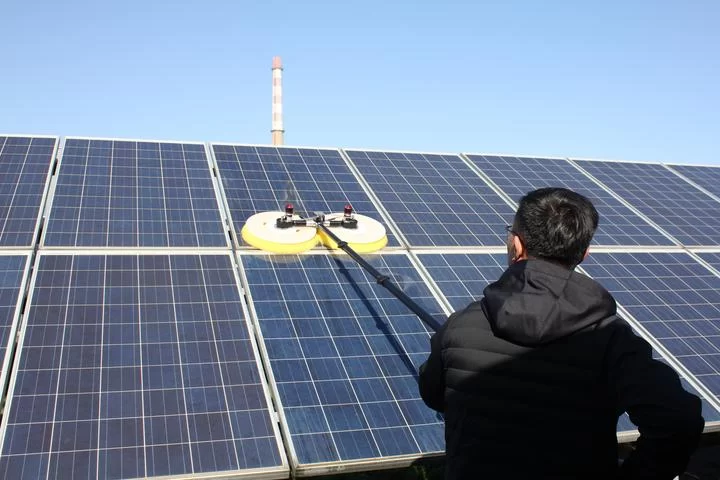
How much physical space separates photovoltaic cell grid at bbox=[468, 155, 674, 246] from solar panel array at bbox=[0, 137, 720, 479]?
44mm

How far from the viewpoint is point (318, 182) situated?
10672 mm

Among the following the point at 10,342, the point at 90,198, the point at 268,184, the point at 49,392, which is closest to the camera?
the point at 49,392

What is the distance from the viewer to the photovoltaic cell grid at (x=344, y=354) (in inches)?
255

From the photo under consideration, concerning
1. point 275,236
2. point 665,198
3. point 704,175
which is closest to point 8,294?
point 275,236

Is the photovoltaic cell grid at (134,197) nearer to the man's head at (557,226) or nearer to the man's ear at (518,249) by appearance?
the man's ear at (518,249)

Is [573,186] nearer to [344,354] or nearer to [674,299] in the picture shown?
[674,299]

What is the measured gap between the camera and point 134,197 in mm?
9570

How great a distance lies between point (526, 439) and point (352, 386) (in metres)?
4.25

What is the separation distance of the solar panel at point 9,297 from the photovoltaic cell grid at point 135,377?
4.7 inches

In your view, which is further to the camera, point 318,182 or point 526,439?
point 318,182

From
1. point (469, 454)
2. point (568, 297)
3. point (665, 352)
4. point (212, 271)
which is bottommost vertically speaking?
point (665, 352)

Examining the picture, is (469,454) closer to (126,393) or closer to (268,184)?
(126,393)

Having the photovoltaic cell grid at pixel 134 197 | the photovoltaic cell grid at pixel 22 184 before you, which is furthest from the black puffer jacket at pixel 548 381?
the photovoltaic cell grid at pixel 22 184

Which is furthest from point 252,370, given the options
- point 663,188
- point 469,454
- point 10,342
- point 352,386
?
point 663,188
